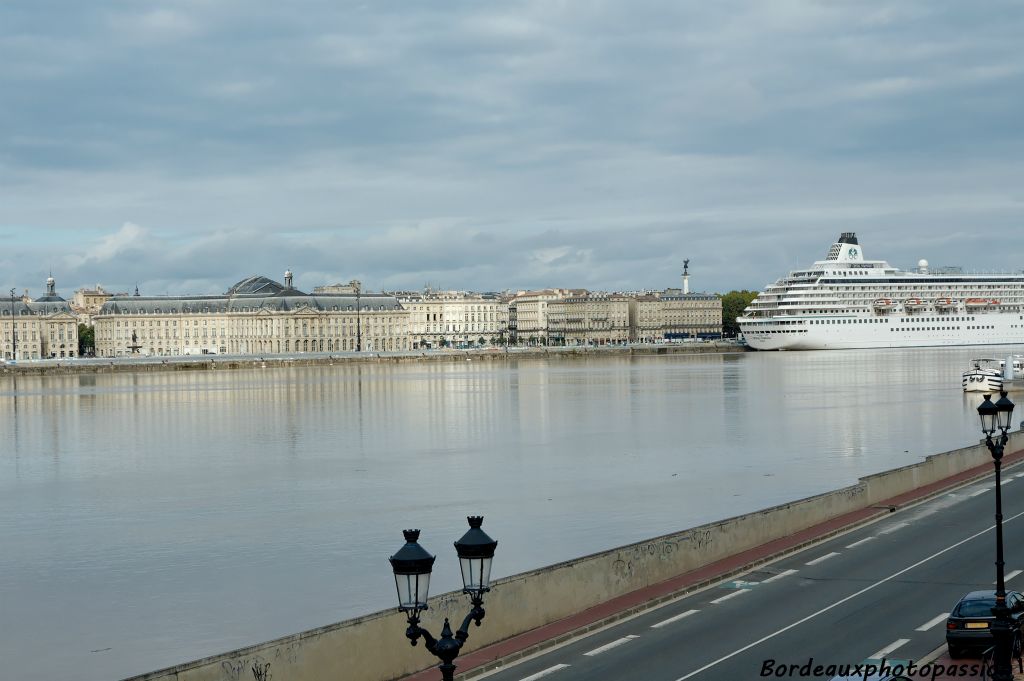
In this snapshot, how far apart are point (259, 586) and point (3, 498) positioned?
1791 centimetres

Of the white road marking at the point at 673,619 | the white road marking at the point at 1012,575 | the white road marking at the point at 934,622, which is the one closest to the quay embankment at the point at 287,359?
the white road marking at the point at 673,619

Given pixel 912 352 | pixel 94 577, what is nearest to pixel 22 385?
pixel 912 352

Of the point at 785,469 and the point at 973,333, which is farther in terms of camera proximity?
the point at 973,333

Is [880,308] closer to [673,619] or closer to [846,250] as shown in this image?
[846,250]

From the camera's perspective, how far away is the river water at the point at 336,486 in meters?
22.2

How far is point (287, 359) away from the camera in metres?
170

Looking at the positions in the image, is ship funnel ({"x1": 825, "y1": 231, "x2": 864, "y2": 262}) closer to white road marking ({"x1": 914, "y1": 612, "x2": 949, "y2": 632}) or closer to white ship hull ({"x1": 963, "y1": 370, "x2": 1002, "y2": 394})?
white ship hull ({"x1": 963, "y1": 370, "x2": 1002, "y2": 394})

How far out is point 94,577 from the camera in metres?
25.3

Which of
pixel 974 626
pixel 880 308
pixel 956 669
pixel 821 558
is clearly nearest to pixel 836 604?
pixel 974 626

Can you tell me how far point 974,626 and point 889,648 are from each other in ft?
3.59

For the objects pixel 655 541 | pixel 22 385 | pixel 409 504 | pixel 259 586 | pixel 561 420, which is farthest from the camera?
pixel 22 385

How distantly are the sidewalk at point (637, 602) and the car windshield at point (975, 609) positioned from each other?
0.52 meters

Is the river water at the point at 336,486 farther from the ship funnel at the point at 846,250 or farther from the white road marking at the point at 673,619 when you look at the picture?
the ship funnel at the point at 846,250

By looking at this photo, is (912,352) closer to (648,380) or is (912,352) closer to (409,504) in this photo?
(648,380)
